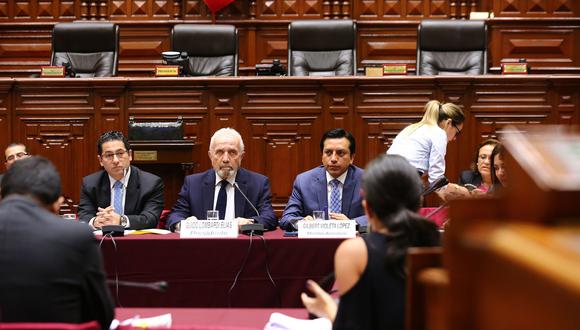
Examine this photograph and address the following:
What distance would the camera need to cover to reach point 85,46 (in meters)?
7.77

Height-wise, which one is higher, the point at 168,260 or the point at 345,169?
the point at 345,169

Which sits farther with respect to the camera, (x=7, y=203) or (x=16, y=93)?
(x=16, y=93)

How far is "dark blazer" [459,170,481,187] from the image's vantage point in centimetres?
579

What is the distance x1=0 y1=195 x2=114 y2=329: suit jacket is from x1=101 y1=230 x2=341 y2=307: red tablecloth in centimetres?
164

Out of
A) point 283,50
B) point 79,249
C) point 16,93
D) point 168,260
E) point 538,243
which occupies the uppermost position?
point 283,50

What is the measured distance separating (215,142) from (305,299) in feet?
8.65

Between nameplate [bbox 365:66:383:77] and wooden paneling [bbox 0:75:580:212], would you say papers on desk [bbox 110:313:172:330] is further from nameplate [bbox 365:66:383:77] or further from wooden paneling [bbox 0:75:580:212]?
nameplate [bbox 365:66:383:77]

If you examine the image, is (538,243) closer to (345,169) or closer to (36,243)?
(36,243)

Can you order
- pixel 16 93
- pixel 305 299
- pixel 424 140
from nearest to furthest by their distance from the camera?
pixel 305 299, pixel 424 140, pixel 16 93

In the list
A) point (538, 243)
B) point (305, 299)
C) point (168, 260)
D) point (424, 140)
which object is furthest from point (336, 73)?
point (538, 243)

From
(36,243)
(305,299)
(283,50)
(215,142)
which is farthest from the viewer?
(283,50)

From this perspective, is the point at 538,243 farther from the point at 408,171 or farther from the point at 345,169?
the point at 345,169

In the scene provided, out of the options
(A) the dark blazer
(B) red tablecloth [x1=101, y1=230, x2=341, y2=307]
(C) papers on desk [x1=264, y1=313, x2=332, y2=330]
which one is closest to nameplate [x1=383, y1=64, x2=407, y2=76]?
(A) the dark blazer

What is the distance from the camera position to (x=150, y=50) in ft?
28.0
